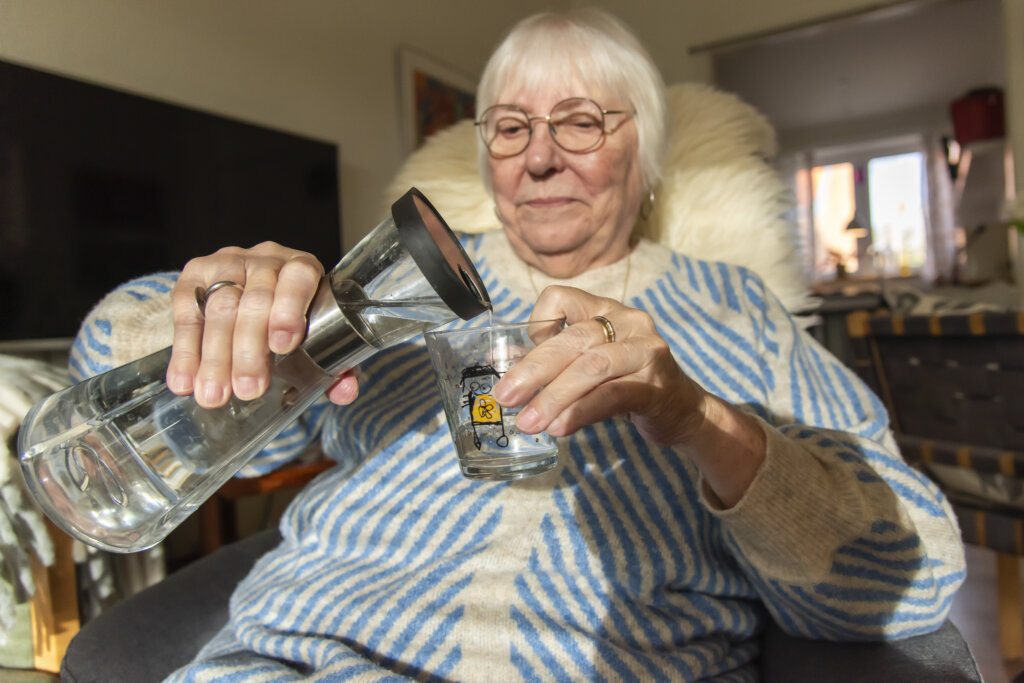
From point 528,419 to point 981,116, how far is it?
7159mm

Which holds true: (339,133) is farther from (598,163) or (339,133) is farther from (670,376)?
(670,376)

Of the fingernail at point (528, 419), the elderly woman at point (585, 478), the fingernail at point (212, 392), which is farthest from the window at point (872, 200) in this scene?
the fingernail at point (212, 392)

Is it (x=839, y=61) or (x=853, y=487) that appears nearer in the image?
(x=853, y=487)

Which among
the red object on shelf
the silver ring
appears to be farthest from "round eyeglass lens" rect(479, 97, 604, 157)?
the red object on shelf

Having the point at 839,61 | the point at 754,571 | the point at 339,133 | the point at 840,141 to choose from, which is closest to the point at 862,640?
the point at 754,571

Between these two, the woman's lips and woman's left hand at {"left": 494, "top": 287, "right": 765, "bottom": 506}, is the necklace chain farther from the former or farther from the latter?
woman's left hand at {"left": 494, "top": 287, "right": 765, "bottom": 506}

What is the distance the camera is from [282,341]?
498mm

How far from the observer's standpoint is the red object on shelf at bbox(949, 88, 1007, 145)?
20.0 ft

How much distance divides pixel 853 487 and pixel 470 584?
1.33 ft

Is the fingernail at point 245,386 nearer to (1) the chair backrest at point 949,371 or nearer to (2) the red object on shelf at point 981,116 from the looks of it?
(1) the chair backrest at point 949,371

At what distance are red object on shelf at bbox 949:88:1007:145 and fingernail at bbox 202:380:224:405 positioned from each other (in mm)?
7235

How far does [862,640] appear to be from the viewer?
0.75 m

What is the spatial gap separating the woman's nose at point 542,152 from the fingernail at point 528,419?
1.84 feet

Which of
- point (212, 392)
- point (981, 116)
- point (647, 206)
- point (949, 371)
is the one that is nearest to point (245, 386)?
point (212, 392)
